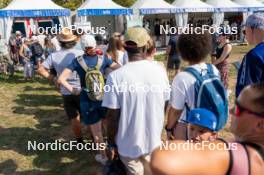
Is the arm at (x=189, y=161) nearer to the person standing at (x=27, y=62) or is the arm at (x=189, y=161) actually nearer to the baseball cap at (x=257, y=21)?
the baseball cap at (x=257, y=21)

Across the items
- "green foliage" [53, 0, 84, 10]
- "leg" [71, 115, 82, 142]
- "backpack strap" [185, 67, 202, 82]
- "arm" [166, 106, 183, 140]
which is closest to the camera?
"backpack strap" [185, 67, 202, 82]

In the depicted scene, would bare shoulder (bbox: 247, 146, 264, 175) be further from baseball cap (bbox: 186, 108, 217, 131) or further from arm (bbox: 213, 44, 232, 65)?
arm (bbox: 213, 44, 232, 65)

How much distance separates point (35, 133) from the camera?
5602 mm

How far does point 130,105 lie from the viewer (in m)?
2.54

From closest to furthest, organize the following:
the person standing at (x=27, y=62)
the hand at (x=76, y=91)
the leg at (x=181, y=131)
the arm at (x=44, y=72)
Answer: the leg at (x=181, y=131) → the hand at (x=76, y=91) → the arm at (x=44, y=72) → the person standing at (x=27, y=62)

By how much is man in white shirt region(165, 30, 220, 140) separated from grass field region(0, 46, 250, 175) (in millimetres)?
1948

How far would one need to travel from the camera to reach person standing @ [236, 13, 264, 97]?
248 cm

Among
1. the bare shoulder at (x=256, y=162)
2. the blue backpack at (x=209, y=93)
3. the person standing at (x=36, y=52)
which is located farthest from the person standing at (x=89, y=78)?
the person standing at (x=36, y=52)

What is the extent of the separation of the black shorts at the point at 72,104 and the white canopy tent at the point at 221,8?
640 inches

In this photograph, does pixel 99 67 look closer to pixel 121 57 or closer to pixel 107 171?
pixel 121 57

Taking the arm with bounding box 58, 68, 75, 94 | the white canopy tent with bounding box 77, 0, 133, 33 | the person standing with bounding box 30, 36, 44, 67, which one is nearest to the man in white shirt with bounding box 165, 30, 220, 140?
the arm with bounding box 58, 68, 75, 94

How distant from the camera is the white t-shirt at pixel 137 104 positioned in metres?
2.47

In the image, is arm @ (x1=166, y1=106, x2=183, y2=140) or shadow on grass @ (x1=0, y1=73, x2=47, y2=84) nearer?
arm @ (x1=166, y1=106, x2=183, y2=140)

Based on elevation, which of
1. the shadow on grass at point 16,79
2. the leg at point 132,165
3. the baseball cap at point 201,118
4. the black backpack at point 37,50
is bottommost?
the shadow on grass at point 16,79
